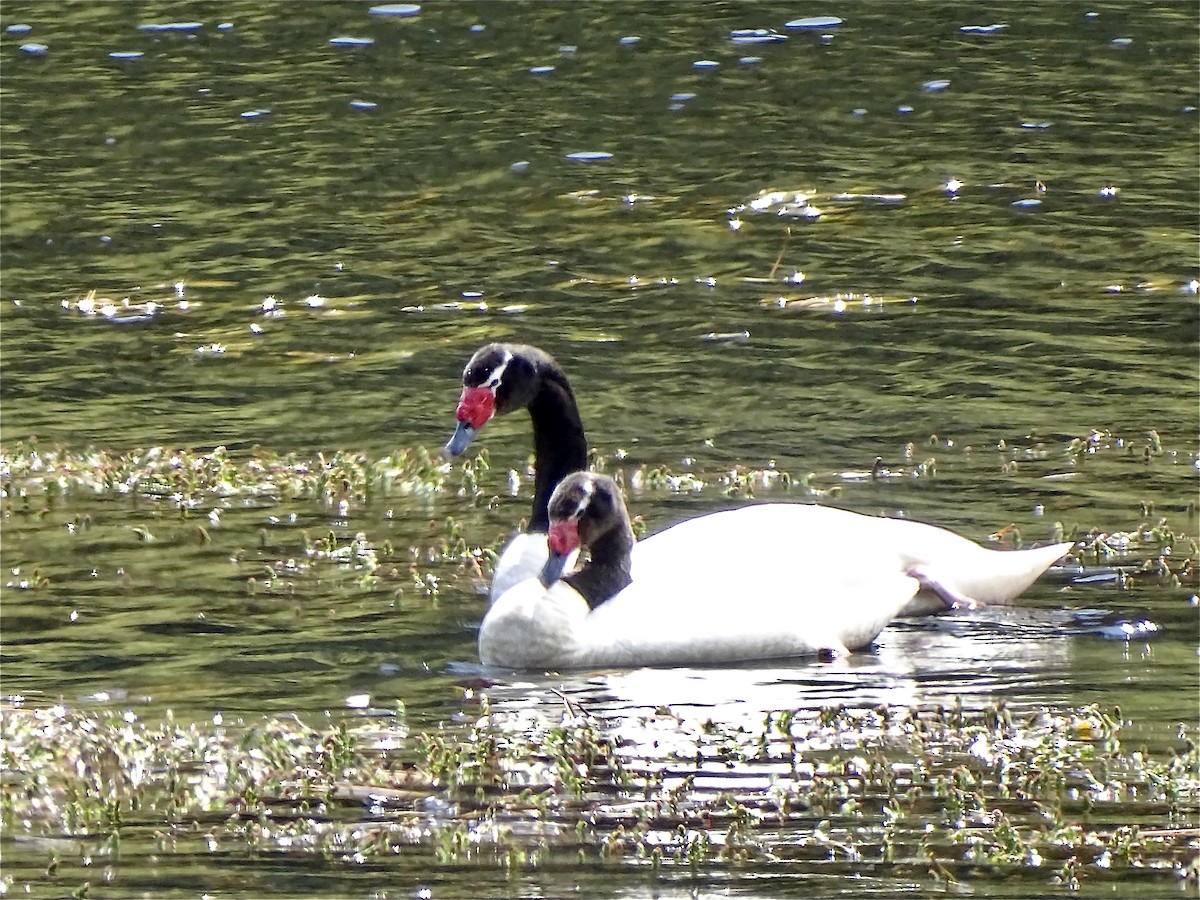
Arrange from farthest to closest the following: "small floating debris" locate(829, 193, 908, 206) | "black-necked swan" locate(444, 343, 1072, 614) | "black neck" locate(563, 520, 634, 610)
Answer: "small floating debris" locate(829, 193, 908, 206) < "black-necked swan" locate(444, 343, 1072, 614) < "black neck" locate(563, 520, 634, 610)

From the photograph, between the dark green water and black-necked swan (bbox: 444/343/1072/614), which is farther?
black-necked swan (bbox: 444/343/1072/614)

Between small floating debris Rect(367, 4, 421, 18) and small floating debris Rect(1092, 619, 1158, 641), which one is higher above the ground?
small floating debris Rect(1092, 619, 1158, 641)

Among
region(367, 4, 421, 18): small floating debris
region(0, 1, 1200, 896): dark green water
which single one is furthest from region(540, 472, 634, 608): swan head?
region(367, 4, 421, 18): small floating debris

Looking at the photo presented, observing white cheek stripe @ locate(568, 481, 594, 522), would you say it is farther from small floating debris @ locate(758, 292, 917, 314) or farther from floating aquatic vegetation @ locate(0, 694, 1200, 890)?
small floating debris @ locate(758, 292, 917, 314)

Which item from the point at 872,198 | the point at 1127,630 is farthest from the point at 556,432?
the point at 872,198

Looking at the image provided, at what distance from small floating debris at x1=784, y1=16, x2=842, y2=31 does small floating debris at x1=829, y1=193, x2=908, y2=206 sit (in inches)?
314

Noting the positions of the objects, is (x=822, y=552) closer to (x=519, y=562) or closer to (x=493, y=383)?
(x=519, y=562)

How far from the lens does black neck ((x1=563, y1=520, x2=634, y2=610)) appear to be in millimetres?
10555

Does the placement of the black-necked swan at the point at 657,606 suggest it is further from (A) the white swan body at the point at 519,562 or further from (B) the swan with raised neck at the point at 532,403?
(B) the swan with raised neck at the point at 532,403

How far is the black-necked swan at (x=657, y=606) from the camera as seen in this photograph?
10.3 metres

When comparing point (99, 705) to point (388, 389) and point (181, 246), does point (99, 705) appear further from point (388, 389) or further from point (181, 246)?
point (181, 246)

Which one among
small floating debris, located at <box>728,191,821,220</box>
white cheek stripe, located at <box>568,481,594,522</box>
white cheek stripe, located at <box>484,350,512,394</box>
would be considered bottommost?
small floating debris, located at <box>728,191,821,220</box>

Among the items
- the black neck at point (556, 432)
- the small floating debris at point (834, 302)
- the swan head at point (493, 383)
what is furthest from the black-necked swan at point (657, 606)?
the small floating debris at point (834, 302)

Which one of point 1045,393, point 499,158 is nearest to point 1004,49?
point 499,158
